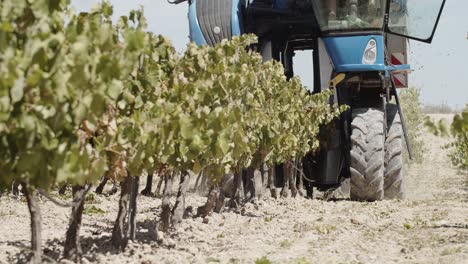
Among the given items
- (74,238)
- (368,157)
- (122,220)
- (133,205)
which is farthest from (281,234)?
(368,157)

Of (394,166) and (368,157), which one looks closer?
(368,157)

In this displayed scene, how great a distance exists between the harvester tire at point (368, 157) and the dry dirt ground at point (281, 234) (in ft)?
0.75

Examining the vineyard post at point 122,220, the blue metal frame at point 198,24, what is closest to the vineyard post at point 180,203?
the vineyard post at point 122,220

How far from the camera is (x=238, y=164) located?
29.6ft

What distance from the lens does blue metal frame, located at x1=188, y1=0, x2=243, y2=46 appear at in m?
11.1

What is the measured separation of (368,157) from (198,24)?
3041 mm

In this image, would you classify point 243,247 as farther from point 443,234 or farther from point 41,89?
point 41,89

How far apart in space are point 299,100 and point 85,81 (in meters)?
7.08

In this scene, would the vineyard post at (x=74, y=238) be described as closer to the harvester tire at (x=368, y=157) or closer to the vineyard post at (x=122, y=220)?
the vineyard post at (x=122, y=220)

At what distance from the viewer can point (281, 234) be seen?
7672 millimetres

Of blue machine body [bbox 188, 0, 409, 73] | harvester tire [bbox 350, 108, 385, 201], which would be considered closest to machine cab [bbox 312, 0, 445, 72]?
blue machine body [bbox 188, 0, 409, 73]

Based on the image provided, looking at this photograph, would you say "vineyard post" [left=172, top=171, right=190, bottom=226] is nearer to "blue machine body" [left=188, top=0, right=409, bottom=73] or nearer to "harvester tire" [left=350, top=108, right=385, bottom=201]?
"harvester tire" [left=350, top=108, right=385, bottom=201]

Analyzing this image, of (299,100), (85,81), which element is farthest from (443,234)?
(85,81)

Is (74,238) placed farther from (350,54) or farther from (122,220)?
(350,54)
